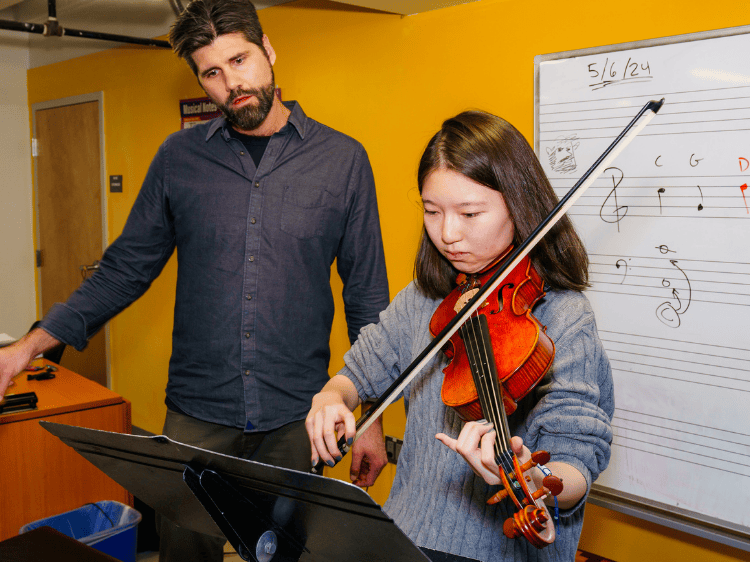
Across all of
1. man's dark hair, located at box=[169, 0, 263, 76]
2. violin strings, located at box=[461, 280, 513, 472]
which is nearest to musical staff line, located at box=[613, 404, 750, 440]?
violin strings, located at box=[461, 280, 513, 472]

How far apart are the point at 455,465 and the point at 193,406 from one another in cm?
87

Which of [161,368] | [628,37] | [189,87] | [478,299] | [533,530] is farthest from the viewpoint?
[161,368]

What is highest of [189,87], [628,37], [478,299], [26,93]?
[26,93]

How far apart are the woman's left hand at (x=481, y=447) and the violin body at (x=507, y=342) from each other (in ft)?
0.46

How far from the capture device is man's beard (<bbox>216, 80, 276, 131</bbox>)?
1.61 metres

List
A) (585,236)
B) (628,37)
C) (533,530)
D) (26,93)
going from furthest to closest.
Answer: (26,93)
(585,236)
(628,37)
(533,530)

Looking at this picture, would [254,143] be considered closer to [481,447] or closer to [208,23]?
[208,23]

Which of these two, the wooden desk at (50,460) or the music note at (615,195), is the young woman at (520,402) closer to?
the music note at (615,195)

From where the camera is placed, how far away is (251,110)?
1.62 m

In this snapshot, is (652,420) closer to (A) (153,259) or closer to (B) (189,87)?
(A) (153,259)

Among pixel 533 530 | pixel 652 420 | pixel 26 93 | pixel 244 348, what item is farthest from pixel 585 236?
pixel 26 93

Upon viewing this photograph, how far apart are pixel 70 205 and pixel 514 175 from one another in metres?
4.10

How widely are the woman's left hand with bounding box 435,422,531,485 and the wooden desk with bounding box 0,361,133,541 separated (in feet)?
5.61

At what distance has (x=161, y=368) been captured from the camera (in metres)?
3.73
